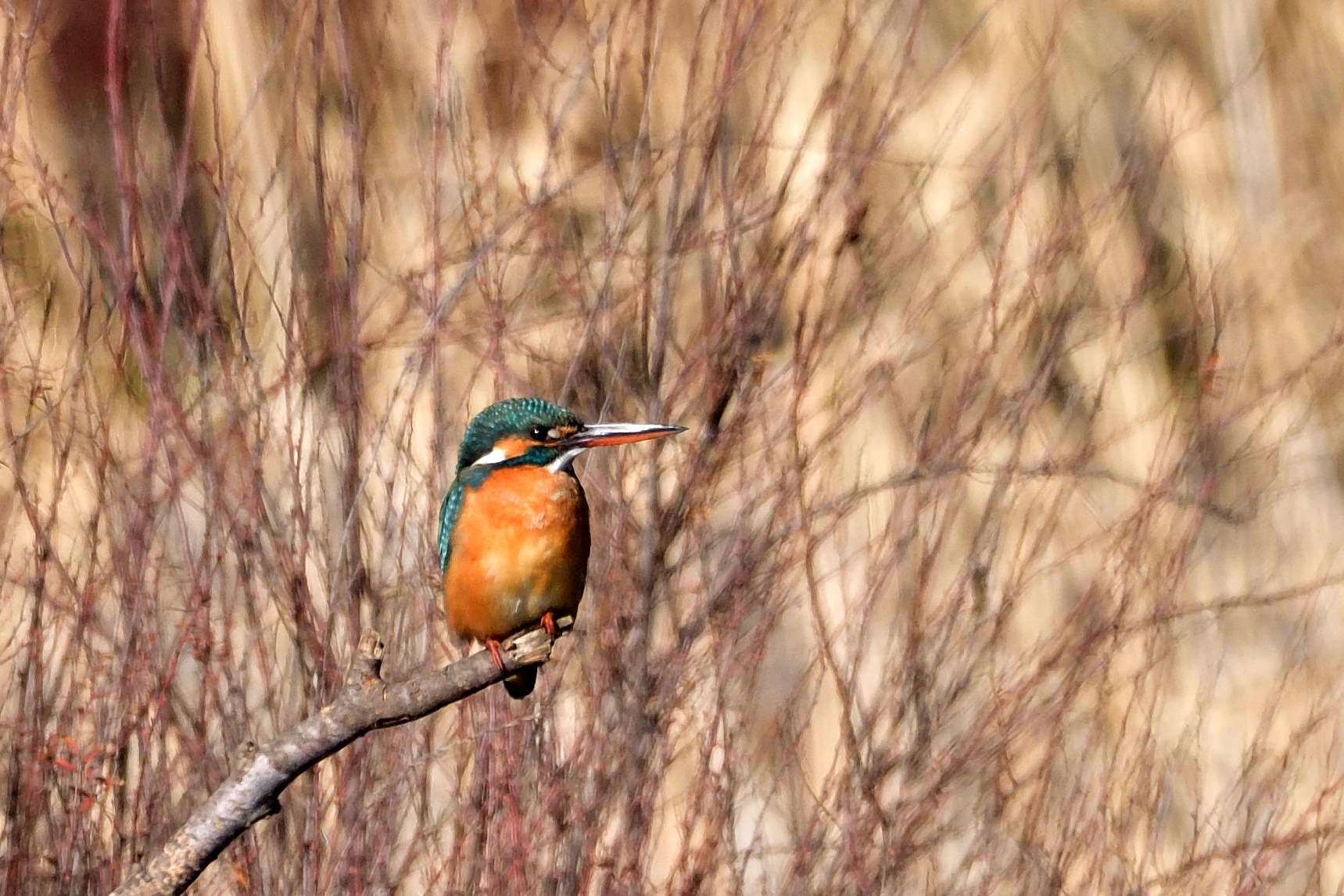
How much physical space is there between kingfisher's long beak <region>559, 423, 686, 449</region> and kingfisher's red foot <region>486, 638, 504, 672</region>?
393 mm

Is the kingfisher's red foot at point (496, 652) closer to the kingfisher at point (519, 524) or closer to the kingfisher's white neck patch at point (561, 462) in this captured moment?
the kingfisher at point (519, 524)

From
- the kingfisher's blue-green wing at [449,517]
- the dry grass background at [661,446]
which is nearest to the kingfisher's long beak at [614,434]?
the kingfisher's blue-green wing at [449,517]

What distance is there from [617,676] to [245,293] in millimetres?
1307

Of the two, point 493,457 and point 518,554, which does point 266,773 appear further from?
point 493,457

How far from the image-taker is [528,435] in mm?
2990

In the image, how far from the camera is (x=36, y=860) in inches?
146

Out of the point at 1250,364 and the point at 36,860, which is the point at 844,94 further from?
the point at 36,860

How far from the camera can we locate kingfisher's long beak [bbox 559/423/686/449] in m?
2.76

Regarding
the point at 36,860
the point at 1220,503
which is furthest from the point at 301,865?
the point at 1220,503

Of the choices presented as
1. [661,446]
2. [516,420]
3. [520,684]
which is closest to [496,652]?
[520,684]

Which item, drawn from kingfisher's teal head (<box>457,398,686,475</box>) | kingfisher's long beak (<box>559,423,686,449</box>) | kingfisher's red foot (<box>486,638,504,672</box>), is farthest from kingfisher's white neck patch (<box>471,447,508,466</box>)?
kingfisher's red foot (<box>486,638,504,672</box>)

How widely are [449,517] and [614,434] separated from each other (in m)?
0.46

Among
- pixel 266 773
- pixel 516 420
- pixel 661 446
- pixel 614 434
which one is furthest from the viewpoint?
pixel 661 446

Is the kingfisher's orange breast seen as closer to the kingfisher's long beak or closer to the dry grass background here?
the kingfisher's long beak
